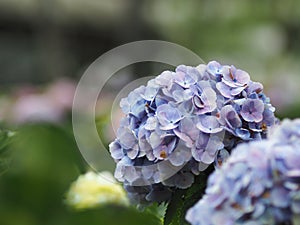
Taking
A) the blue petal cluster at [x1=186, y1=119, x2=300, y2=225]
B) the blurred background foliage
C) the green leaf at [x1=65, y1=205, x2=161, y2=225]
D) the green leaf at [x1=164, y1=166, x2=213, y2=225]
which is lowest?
the blurred background foliage

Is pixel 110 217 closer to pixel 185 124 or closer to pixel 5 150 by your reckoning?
pixel 5 150

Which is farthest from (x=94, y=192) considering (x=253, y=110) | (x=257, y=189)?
(x=257, y=189)

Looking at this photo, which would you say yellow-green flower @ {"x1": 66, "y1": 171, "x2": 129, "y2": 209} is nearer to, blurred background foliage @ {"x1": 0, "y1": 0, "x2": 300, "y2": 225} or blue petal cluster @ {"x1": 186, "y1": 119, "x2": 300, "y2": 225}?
blue petal cluster @ {"x1": 186, "y1": 119, "x2": 300, "y2": 225}

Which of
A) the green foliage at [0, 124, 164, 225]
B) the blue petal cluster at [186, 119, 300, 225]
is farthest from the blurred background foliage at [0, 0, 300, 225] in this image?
the blue petal cluster at [186, 119, 300, 225]

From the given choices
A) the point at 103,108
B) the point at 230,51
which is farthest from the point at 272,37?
the point at 103,108

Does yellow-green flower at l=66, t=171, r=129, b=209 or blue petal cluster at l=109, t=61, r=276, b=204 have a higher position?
blue petal cluster at l=109, t=61, r=276, b=204

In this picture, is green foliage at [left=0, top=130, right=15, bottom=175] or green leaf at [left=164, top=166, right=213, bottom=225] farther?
green foliage at [left=0, top=130, right=15, bottom=175]

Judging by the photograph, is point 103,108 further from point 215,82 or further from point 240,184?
point 240,184

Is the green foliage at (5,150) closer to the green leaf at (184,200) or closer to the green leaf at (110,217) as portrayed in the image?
the green leaf at (110,217)
